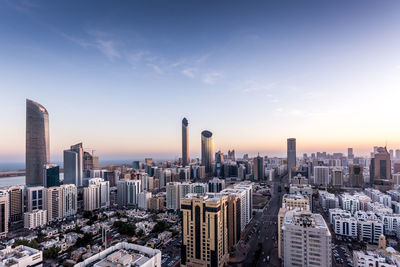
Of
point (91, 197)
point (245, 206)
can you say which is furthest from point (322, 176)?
point (91, 197)

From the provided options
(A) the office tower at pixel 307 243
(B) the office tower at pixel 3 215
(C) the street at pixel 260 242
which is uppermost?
(A) the office tower at pixel 307 243

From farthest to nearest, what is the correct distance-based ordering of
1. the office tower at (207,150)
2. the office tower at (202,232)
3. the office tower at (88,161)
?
the office tower at (207,150), the office tower at (88,161), the office tower at (202,232)

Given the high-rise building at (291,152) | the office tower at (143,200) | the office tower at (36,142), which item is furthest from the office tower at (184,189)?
the high-rise building at (291,152)

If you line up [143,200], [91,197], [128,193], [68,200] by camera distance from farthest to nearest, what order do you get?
[128,193] → [143,200] → [91,197] → [68,200]

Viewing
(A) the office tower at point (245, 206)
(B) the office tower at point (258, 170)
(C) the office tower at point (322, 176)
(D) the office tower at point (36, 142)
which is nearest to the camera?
(A) the office tower at point (245, 206)

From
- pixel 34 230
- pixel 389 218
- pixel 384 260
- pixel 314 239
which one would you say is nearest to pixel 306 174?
pixel 389 218

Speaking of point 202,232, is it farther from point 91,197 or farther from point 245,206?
point 91,197

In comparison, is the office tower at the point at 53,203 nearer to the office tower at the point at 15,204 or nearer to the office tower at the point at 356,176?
the office tower at the point at 15,204
